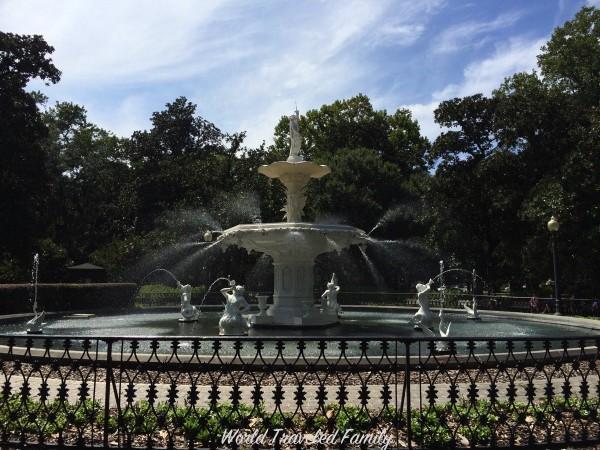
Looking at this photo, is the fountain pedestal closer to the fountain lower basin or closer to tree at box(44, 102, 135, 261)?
the fountain lower basin

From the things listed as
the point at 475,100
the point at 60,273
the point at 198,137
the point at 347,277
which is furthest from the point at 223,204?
the point at 198,137

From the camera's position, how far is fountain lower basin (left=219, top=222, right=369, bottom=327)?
15117mm

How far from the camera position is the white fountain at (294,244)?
15172 millimetres

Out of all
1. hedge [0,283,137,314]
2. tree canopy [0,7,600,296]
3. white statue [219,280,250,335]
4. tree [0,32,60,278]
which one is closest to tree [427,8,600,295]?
tree canopy [0,7,600,296]

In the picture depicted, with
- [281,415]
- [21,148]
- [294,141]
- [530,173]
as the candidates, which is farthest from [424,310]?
[21,148]

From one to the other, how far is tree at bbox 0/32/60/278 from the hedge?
613cm

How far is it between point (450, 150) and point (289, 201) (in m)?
18.6

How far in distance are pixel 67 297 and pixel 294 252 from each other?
1426cm

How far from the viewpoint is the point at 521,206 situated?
90.8 ft

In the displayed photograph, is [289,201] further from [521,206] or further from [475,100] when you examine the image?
[475,100]

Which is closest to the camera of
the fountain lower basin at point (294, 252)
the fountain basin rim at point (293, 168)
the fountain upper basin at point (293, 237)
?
the fountain upper basin at point (293, 237)

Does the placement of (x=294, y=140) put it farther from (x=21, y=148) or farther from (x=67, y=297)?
(x=21, y=148)

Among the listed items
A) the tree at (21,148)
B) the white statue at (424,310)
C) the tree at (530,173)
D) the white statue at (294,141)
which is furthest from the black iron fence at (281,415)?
the tree at (21,148)

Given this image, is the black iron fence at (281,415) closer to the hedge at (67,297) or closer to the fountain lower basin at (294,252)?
the fountain lower basin at (294,252)
